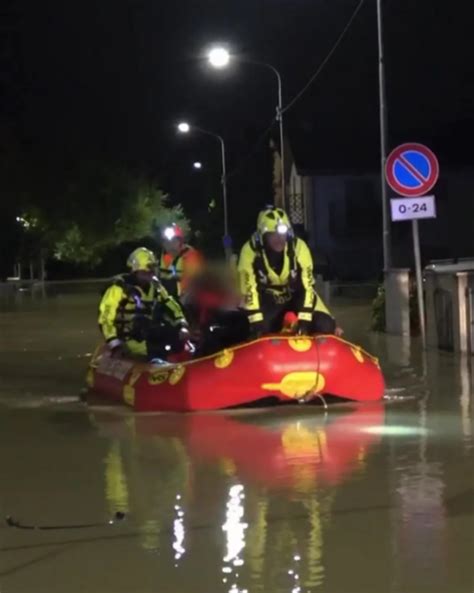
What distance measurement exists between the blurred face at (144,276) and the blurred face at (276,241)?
1548 mm

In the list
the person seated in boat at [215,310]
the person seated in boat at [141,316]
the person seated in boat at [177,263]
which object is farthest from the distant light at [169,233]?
the person seated in boat at [141,316]

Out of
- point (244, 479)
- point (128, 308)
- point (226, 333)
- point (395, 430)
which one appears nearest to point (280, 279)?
point (226, 333)

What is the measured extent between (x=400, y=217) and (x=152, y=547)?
12.0 m

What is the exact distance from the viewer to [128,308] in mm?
13742

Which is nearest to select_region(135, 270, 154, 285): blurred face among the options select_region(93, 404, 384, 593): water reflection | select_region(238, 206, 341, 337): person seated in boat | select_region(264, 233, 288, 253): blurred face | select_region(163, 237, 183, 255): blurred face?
select_region(238, 206, 341, 337): person seated in boat

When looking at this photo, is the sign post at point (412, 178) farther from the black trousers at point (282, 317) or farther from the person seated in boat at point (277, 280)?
the black trousers at point (282, 317)

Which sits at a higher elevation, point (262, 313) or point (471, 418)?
point (262, 313)

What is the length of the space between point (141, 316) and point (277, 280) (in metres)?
1.67

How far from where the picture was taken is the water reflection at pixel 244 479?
6.91 metres

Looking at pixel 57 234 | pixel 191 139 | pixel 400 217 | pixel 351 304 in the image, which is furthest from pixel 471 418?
pixel 191 139

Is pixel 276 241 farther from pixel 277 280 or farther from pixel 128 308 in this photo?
pixel 128 308

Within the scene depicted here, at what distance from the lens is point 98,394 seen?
1379 cm

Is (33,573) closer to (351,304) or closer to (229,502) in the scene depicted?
(229,502)

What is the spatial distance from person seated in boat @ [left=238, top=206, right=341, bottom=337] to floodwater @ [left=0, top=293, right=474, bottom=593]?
941mm
